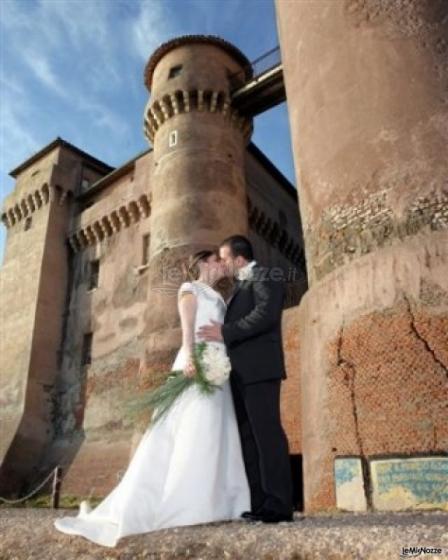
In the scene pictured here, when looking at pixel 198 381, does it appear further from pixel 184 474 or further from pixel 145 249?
pixel 145 249

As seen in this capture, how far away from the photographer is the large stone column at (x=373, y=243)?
22.3 feet

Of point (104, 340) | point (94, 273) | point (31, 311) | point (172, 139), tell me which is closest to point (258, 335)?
point (172, 139)

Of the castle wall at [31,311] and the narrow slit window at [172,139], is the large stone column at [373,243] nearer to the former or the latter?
the narrow slit window at [172,139]

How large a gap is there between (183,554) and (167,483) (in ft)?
2.21

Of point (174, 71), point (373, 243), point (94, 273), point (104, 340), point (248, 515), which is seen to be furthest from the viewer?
point (94, 273)

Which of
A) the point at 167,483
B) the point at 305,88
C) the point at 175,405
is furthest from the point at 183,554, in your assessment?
the point at 305,88

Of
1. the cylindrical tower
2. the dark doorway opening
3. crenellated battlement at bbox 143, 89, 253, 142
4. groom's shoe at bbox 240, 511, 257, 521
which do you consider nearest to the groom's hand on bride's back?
groom's shoe at bbox 240, 511, 257, 521

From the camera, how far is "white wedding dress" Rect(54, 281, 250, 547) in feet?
8.49

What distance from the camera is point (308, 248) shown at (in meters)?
9.53

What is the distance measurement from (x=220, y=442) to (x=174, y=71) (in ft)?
58.5

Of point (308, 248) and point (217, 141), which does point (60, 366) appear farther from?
point (308, 248)

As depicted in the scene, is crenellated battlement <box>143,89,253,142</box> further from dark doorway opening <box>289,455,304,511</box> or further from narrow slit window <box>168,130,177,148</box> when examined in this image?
dark doorway opening <box>289,455,304,511</box>

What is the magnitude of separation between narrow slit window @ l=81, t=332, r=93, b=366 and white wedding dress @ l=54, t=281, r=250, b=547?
1749cm

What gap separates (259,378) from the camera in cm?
306
